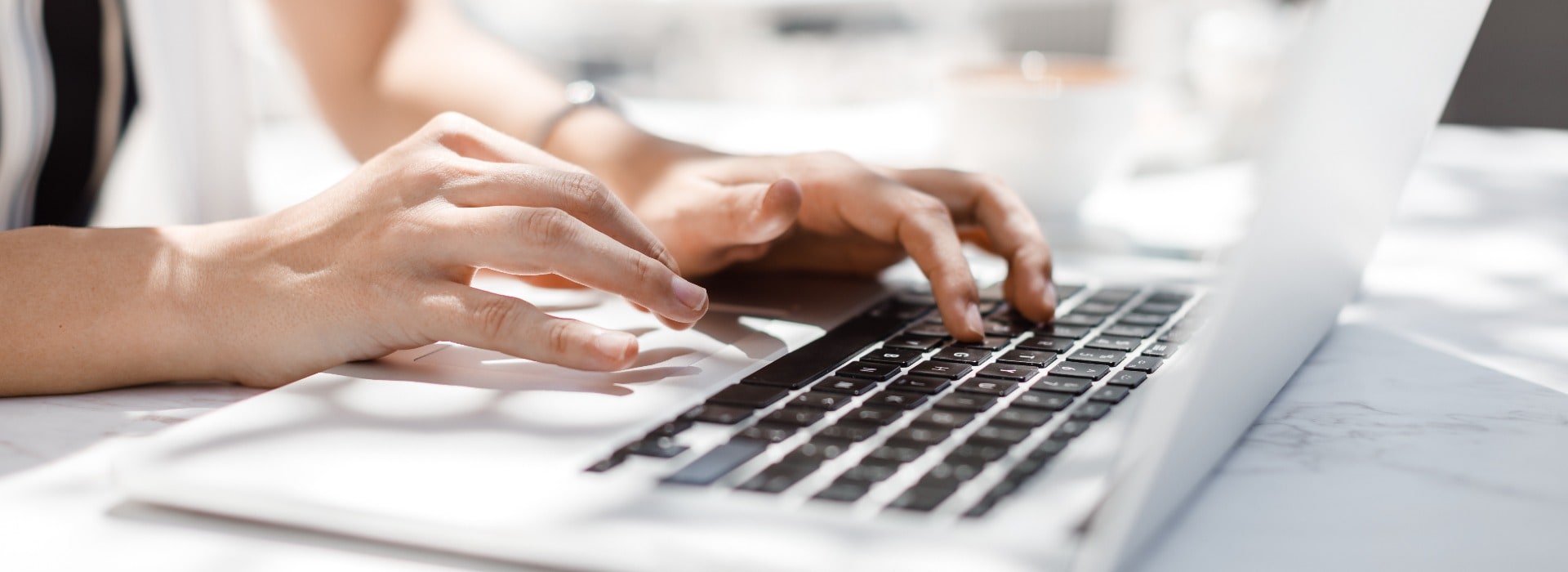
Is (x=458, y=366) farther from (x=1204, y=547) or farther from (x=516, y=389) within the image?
(x=1204, y=547)

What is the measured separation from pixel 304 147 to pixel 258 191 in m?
0.23

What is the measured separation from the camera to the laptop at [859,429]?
1.11 ft

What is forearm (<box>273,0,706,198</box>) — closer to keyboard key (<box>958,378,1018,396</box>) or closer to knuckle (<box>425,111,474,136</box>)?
knuckle (<box>425,111,474,136</box>)

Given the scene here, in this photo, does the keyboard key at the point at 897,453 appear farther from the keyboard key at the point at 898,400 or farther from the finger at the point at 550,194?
the finger at the point at 550,194

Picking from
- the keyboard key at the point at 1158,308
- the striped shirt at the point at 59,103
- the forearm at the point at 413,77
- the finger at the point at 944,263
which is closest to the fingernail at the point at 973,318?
the finger at the point at 944,263

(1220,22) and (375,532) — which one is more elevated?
(1220,22)

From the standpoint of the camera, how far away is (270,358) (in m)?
0.56

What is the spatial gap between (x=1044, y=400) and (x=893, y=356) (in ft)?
0.34

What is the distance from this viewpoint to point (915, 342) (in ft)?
1.96

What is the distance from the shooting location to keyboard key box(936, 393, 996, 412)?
0.46 metres

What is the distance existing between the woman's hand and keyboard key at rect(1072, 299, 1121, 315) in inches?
1.1

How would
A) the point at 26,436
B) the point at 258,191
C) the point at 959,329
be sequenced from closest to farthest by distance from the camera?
the point at 26,436 → the point at 959,329 → the point at 258,191

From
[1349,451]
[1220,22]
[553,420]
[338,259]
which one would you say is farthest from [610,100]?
[1220,22]

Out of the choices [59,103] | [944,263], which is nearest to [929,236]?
[944,263]
